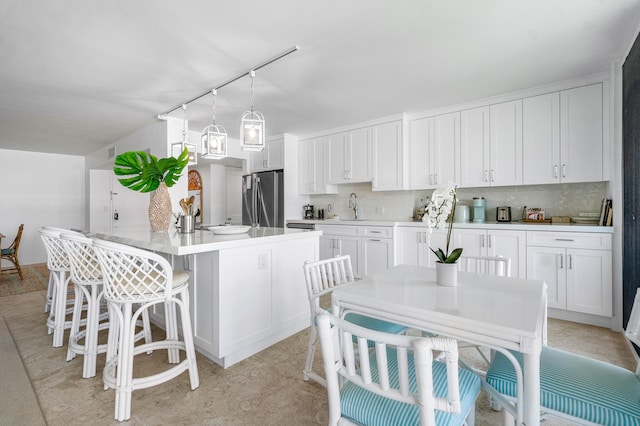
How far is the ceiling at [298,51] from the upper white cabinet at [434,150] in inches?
10.3

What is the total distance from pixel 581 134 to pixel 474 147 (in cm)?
99

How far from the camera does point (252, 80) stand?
300 centimetres

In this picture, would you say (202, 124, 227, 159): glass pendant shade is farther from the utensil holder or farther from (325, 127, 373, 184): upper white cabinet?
(325, 127, 373, 184): upper white cabinet

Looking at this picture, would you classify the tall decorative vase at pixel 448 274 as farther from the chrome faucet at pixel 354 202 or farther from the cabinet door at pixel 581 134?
the chrome faucet at pixel 354 202

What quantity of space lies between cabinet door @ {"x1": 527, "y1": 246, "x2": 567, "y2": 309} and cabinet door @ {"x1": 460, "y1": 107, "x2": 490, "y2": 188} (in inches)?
37.6

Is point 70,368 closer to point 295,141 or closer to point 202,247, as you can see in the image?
point 202,247

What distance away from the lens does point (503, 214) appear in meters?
3.68

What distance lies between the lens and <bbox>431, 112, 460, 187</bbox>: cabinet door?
3.84 metres

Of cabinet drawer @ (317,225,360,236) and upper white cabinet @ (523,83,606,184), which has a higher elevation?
upper white cabinet @ (523,83,606,184)

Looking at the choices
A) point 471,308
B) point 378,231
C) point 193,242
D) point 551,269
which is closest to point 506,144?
point 551,269

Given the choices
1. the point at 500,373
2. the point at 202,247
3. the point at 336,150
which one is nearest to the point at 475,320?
the point at 500,373

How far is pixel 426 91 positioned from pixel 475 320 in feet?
9.73

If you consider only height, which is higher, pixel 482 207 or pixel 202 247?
pixel 482 207

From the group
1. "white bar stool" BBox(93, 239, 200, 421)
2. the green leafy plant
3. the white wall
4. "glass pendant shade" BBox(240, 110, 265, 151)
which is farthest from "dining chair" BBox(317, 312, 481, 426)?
the white wall
